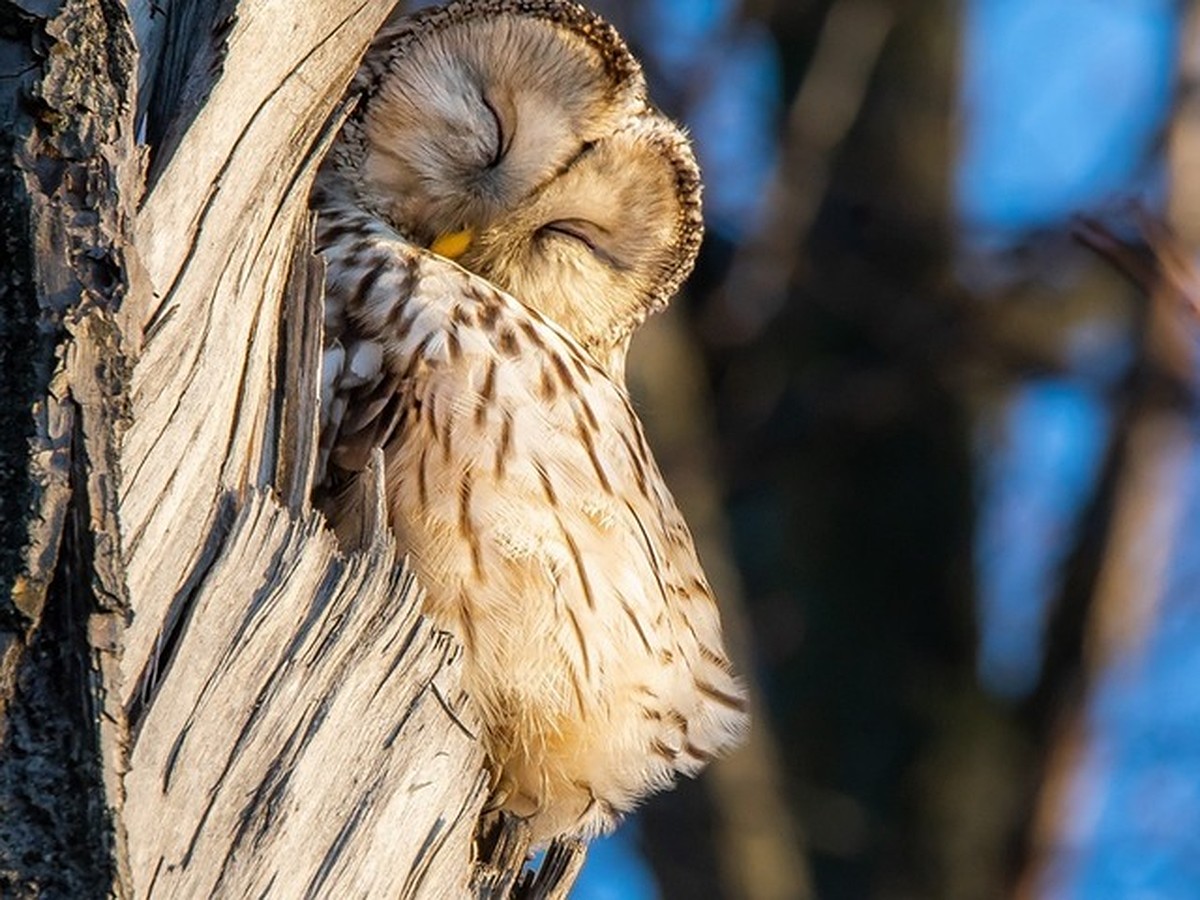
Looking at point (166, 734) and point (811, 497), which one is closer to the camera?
point (166, 734)

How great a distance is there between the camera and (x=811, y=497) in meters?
7.67

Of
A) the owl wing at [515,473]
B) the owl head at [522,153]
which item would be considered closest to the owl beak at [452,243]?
the owl head at [522,153]

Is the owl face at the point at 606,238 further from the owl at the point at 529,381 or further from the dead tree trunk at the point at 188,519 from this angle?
the dead tree trunk at the point at 188,519

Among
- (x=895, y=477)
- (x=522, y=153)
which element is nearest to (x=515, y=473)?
(x=522, y=153)

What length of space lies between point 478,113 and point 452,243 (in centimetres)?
25

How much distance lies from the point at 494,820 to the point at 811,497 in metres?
4.99

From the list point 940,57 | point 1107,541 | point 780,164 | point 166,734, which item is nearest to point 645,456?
point 166,734

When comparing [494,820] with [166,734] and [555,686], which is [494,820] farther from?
[166,734]

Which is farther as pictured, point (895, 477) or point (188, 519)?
point (895, 477)

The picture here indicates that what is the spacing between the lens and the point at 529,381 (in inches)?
115

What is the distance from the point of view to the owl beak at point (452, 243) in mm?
3297

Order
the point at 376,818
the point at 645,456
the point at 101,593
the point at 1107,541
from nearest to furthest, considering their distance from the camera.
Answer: the point at 101,593, the point at 376,818, the point at 645,456, the point at 1107,541

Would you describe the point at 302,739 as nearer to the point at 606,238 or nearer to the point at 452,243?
the point at 452,243

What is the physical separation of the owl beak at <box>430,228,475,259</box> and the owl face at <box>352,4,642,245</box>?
0.01m
